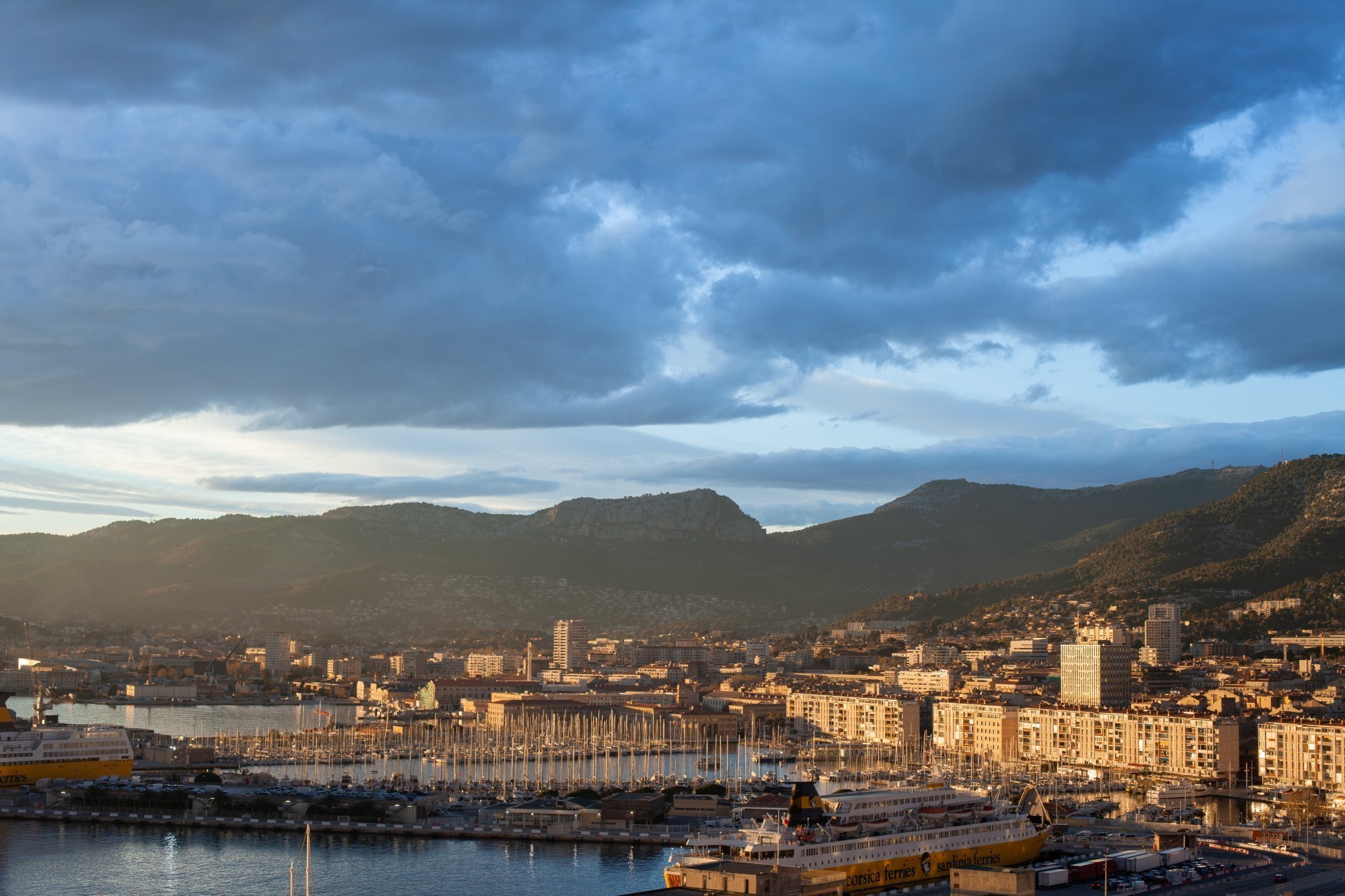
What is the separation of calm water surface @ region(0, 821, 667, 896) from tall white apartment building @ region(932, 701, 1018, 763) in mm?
43259

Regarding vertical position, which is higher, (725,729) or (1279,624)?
(1279,624)

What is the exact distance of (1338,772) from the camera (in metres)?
70.9

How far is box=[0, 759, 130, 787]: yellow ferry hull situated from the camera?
225 ft

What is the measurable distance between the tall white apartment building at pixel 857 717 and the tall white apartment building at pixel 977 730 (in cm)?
226

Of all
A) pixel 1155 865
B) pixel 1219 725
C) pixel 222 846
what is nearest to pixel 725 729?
pixel 1219 725

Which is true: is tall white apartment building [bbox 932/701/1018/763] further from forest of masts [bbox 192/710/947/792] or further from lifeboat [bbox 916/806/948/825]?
lifeboat [bbox 916/806/948/825]

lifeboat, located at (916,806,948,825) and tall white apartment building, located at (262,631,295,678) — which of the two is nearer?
lifeboat, located at (916,806,948,825)

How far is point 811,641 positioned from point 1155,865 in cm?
14942

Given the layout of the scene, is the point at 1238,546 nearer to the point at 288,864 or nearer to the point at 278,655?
the point at 278,655

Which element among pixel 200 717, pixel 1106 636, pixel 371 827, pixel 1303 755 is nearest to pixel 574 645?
pixel 200 717

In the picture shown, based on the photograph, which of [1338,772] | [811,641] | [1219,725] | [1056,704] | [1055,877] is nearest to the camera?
[1055,877]

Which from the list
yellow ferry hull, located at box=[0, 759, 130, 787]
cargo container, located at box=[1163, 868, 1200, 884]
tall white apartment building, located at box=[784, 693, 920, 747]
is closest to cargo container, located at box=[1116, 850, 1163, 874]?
cargo container, located at box=[1163, 868, 1200, 884]

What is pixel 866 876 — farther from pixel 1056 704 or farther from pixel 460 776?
pixel 1056 704

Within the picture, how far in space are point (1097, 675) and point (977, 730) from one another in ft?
38.9
